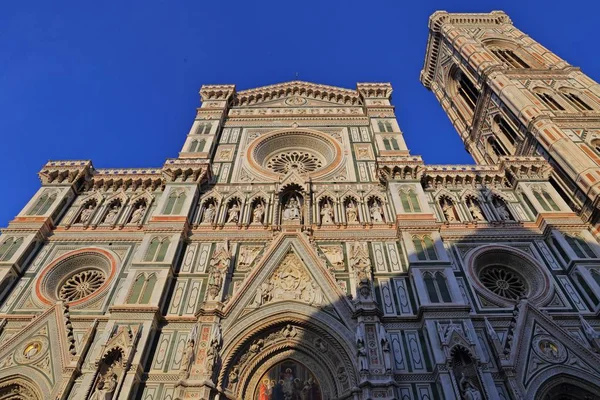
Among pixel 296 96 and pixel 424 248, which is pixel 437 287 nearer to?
pixel 424 248

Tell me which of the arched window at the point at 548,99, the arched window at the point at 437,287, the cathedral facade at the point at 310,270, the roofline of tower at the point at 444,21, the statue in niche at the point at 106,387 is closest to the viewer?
the statue in niche at the point at 106,387

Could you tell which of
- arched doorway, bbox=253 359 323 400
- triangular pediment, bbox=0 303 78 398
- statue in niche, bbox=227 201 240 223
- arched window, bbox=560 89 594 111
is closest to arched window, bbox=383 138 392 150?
statue in niche, bbox=227 201 240 223

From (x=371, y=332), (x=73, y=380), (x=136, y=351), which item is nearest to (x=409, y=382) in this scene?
(x=371, y=332)

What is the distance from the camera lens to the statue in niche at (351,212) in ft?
48.1

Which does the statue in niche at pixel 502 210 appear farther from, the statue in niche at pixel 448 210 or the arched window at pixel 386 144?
the arched window at pixel 386 144

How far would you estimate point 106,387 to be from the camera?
956 cm

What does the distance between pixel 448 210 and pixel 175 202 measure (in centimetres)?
916

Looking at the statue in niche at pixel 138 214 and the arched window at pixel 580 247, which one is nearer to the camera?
the arched window at pixel 580 247

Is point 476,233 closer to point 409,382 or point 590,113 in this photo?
point 409,382

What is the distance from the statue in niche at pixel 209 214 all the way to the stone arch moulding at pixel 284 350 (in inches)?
173

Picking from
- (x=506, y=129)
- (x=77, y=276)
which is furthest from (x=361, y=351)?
(x=506, y=129)

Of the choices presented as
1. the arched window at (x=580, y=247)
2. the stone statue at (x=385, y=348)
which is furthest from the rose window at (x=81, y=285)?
the arched window at (x=580, y=247)

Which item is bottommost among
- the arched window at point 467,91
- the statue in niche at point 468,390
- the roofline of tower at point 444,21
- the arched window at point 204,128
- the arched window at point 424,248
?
the statue in niche at point 468,390

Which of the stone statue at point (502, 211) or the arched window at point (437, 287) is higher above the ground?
the stone statue at point (502, 211)
